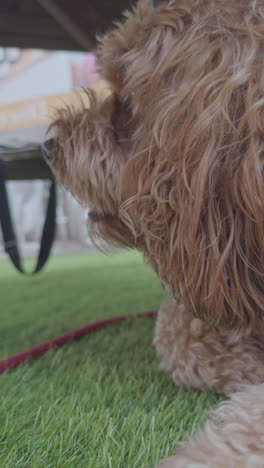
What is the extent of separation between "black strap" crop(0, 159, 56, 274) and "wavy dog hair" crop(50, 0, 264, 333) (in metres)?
0.66

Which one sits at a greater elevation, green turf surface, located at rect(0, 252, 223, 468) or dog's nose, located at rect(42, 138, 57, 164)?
dog's nose, located at rect(42, 138, 57, 164)

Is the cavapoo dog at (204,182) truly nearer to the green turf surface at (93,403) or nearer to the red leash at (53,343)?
the green turf surface at (93,403)

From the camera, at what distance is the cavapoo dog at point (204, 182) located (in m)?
0.83

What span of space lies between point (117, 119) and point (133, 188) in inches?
9.8

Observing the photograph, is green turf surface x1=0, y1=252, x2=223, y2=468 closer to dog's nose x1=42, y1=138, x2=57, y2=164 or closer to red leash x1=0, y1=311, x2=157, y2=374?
red leash x1=0, y1=311, x2=157, y2=374

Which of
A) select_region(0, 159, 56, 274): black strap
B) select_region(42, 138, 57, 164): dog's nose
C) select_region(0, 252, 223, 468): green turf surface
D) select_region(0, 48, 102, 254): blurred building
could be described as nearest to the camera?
select_region(0, 252, 223, 468): green turf surface

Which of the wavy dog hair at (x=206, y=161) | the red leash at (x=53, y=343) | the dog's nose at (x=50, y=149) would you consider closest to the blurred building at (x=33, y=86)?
the red leash at (x=53, y=343)

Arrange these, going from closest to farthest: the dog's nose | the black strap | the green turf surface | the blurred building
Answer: the green turf surface
the dog's nose
the black strap
the blurred building

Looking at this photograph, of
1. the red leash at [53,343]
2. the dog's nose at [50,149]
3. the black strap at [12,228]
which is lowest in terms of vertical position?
the red leash at [53,343]

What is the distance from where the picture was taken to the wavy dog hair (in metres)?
0.85

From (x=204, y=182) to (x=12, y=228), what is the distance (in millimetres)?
945

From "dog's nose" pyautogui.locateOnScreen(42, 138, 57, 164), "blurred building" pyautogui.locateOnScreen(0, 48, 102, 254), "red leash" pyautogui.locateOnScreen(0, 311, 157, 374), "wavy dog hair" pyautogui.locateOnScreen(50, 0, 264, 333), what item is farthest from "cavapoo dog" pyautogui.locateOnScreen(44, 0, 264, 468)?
"blurred building" pyautogui.locateOnScreen(0, 48, 102, 254)

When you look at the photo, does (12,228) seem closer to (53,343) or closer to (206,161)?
(53,343)

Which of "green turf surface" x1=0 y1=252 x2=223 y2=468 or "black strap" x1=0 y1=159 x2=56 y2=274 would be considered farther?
"black strap" x1=0 y1=159 x2=56 y2=274
